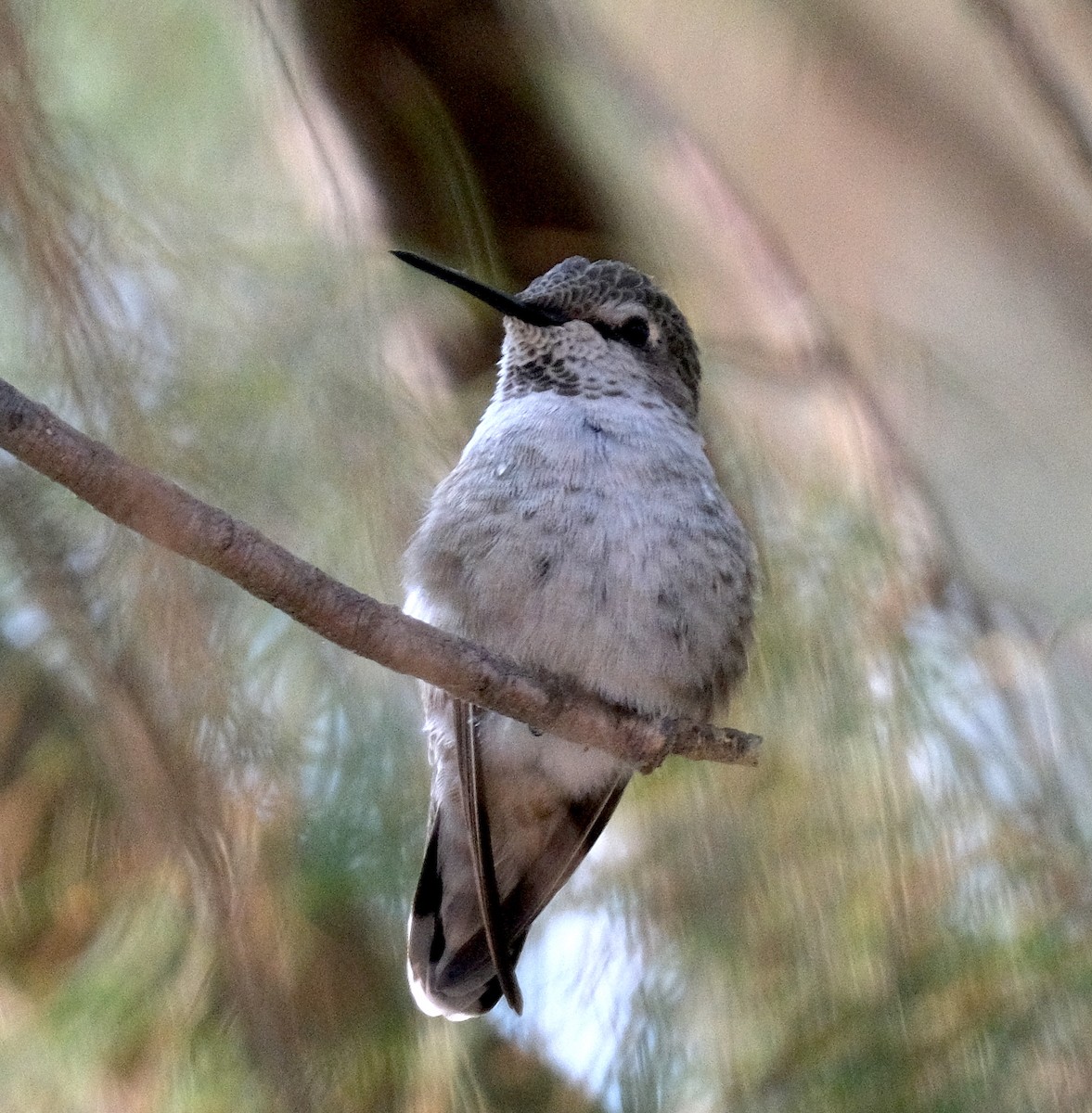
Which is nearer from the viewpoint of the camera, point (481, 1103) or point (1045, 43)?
point (481, 1103)

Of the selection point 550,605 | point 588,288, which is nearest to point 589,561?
point 550,605

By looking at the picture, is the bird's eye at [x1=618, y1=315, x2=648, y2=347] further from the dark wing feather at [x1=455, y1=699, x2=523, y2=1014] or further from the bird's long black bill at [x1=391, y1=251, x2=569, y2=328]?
the dark wing feather at [x1=455, y1=699, x2=523, y2=1014]

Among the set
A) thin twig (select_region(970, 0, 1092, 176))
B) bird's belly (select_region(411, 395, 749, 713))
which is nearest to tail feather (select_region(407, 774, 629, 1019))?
bird's belly (select_region(411, 395, 749, 713))

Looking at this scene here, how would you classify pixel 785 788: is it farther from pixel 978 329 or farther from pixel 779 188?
pixel 779 188

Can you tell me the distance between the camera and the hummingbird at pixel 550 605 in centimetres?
187

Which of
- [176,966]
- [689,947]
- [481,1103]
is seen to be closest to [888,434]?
[689,947]

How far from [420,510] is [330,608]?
2.05 feet

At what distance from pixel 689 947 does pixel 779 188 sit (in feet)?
4.02

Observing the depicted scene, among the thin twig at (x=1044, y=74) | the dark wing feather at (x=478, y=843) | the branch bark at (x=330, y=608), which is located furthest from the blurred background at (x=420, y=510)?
the branch bark at (x=330, y=608)

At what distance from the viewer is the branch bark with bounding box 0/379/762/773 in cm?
123

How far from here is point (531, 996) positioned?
1.99 metres

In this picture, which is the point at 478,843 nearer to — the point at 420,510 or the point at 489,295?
the point at 420,510

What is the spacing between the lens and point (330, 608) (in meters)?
1.40

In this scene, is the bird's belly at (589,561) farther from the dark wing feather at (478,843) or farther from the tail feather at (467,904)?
the tail feather at (467,904)
